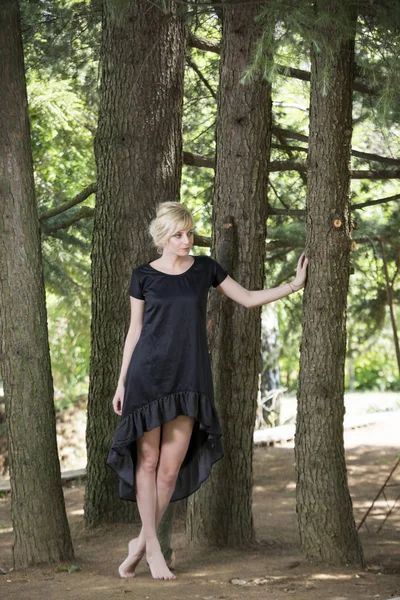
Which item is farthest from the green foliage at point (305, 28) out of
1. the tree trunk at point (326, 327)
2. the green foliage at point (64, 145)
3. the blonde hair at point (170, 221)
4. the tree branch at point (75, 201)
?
the tree branch at point (75, 201)

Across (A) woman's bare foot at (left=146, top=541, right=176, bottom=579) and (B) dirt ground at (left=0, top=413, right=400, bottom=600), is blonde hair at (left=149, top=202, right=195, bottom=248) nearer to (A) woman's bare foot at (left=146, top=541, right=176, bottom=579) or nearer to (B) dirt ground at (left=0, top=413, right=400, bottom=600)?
(A) woman's bare foot at (left=146, top=541, right=176, bottom=579)

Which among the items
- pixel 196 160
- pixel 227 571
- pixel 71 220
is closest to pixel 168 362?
pixel 227 571

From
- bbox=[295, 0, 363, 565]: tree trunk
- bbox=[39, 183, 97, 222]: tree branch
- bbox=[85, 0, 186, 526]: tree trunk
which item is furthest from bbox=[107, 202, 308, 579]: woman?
bbox=[39, 183, 97, 222]: tree branch

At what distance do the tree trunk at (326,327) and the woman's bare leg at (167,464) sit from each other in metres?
0.84

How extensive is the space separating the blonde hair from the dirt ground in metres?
1.99

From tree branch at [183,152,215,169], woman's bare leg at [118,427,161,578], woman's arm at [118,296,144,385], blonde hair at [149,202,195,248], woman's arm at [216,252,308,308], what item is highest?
tree branch at [183,152,215,169]

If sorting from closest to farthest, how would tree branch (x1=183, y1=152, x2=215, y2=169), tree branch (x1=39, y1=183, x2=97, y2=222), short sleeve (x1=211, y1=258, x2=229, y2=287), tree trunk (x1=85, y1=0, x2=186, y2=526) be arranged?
1. short sleeve (x1=211, y1=258, x2=229, y2=287)
2. tree trunk (x1=85, y1=0, x2=186, y2=526)
3. tree branch (x1=183, y1=152, x2=215, y2=169)
4. tree branch (x1=39, y1=183, x2=97, y2=222)

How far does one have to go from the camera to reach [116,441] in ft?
16.1

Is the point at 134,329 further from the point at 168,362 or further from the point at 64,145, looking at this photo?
the point at 64,145

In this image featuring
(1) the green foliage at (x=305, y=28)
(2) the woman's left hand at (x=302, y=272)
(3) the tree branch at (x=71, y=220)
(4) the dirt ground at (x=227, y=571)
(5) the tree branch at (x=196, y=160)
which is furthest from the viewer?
(3) the tree branch at (x=71, y=220)

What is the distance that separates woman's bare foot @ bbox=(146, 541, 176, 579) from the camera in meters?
4.98

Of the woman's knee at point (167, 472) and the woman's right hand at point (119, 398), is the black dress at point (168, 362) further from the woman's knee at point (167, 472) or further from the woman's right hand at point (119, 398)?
the woman's knee at point (167, 472)

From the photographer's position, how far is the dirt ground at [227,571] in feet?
15.4

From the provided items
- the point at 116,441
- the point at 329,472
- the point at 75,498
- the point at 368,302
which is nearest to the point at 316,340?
the point at 329,472
